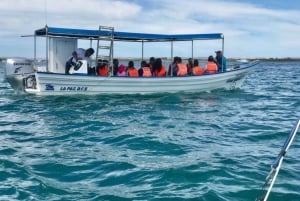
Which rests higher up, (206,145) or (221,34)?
(221,34)

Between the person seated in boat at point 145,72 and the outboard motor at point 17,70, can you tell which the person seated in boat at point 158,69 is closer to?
the person seated in boat at point 145,72

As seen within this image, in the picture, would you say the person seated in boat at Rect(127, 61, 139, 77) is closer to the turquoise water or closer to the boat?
the boat

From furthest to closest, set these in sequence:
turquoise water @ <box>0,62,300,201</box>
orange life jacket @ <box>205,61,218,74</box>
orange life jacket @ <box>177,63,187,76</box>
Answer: orange life jacket @ <box>205,61,218,74</box> < orange life jacket @ <box>177,63,187,76</box> < turquoise water @ <box>0,62,300,201</box>

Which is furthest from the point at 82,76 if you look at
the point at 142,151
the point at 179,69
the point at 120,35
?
the point at 142,151

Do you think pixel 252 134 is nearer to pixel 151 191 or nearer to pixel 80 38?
pixel 151 191

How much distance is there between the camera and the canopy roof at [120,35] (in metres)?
20.0

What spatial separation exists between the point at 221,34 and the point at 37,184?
675 inches

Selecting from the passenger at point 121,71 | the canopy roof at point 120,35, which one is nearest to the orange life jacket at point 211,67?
the canopy roof at point 120,35

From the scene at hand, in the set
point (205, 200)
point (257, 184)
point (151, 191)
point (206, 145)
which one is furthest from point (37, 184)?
point (206, 145)

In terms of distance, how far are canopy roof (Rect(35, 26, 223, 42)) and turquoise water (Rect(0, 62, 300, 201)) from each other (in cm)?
380

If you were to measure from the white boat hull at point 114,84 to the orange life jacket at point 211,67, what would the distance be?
329 millimetres

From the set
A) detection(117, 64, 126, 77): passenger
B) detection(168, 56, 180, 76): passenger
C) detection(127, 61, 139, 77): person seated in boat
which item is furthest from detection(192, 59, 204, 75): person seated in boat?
detection(117, 64, 126, 77): passenger

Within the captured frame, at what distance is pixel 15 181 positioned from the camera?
24.3 feet

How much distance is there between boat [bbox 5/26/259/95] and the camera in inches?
768
